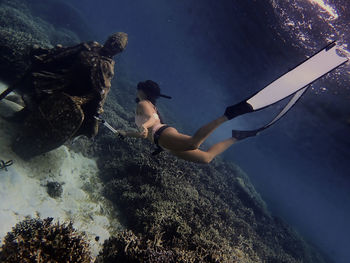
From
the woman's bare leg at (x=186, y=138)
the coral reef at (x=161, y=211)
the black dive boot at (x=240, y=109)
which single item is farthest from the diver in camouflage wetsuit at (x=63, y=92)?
the black dive boot at (x=240, y=109)

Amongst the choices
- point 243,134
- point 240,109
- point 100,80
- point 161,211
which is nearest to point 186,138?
point 240,109

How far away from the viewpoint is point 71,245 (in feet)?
10.6

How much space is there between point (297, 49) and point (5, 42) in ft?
53.3

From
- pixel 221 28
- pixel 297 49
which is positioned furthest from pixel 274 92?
pixel 221 28

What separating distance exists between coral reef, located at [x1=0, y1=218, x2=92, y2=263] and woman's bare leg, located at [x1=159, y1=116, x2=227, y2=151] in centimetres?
248

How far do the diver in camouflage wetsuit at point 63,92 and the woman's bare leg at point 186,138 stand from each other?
6.08 feet

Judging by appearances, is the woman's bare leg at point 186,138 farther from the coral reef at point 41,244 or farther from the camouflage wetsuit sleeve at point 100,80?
the coral reef at point 41,244

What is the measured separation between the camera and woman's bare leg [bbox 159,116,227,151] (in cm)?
426

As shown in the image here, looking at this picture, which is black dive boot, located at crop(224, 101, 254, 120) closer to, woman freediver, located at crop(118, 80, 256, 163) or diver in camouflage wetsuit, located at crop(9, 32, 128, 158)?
woman freediver, located at crop(118, 80, 256, 163)

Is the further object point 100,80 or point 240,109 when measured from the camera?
point 100,80

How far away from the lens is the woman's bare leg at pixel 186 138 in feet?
14.0

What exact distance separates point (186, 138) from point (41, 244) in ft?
9.92

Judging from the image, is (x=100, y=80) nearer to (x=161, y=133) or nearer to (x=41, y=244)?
(x=161, y=133)

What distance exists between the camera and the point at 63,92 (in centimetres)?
498
